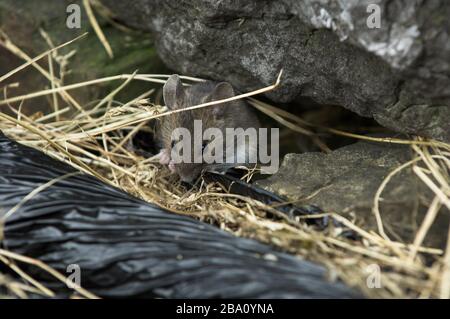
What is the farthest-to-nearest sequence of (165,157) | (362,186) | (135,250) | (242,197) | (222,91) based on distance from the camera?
(165,157) → (222,91) → (242,197) → (362,186) → (135,250)

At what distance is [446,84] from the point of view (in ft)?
10.1

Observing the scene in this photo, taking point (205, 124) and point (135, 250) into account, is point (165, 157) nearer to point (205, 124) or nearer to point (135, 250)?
point (205, 124)

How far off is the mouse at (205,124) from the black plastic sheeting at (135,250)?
976 millimetres

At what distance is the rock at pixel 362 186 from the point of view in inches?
119

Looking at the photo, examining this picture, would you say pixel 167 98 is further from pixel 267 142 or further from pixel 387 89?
pixel 387 89

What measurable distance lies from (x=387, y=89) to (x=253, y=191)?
0.93m

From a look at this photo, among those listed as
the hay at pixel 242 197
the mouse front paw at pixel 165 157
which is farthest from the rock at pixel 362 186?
the mouse front paw at pixel 165 157

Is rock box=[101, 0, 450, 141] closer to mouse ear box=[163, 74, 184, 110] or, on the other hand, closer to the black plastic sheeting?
mouse ear box=[163, 74, 184, 110]

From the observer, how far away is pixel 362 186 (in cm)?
344

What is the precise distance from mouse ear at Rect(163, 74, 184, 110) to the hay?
12 centimetres

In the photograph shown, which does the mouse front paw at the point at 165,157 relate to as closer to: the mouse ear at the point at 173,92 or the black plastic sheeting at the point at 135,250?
the mouse ear at the point at 173,92

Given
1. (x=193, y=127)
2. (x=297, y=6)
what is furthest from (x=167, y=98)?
(x=297, y=6)

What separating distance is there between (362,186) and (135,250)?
4.39ft

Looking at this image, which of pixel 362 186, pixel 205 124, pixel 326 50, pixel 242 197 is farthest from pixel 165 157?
pixel 362 186
